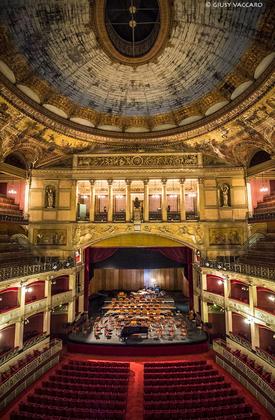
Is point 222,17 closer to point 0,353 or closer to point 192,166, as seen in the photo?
point 192,166

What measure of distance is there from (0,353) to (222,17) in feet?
66.5


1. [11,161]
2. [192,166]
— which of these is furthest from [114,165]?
[11,161]

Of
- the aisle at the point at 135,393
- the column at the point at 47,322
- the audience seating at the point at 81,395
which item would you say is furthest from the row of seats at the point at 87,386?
the column at the point at 47,322

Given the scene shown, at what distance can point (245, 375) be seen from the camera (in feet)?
38.9

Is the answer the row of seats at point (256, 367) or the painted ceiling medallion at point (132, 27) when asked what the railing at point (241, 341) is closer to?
the row of seats at point (256, 367)

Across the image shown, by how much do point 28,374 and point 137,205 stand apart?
1203cm

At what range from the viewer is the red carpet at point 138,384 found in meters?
9.87

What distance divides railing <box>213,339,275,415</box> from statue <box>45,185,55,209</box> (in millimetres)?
14856

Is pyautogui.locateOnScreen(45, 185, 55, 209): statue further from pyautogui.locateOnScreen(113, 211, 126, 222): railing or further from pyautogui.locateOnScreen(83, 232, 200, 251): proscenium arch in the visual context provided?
pyautogui.locateOnScreen(113, 211, 126, 222): railing

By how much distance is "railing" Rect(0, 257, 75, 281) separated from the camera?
1324 centimetres

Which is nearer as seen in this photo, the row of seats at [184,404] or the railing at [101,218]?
the row of seats at [184,404]

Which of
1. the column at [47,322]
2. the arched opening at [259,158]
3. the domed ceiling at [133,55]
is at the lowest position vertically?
the column at [47,322]

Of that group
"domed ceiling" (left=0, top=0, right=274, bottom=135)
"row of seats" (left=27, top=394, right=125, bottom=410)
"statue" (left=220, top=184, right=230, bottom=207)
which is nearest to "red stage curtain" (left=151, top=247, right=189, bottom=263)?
"statue" (left=220, top=184, right=230, bottom=207)

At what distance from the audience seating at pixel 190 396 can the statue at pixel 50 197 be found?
42.9 ft
